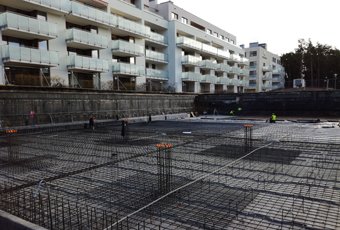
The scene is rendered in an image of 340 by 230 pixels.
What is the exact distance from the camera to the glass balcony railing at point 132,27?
2446cm

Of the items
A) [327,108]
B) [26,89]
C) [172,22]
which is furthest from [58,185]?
[172,22]

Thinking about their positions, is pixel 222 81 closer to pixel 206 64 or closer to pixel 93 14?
pixel 206 64

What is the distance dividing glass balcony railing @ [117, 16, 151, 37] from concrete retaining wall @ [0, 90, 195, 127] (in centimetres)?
720

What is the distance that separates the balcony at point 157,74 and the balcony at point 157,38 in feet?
11.5

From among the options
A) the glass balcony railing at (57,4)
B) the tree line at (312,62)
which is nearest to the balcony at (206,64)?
the glass balcony railing at (57,4)

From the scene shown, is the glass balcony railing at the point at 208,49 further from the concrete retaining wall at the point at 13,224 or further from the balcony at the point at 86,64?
the concrete retaining wall at the point at 13,224

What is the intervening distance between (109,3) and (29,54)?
1052 centimetres

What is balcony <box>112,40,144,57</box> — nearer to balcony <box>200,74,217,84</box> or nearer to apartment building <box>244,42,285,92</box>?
balcony <box>200,74,217,84</box>

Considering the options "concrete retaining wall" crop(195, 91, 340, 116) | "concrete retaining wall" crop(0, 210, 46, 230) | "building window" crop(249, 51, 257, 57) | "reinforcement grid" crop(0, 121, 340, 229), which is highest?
"building window" crop(249, 51, 257, 57)

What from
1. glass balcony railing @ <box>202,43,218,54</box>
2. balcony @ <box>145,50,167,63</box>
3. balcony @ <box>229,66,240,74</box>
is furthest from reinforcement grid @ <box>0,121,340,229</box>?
balcony @ <box>229,66,240,74</box>

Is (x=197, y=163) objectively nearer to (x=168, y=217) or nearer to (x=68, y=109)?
(x=168, y=217)

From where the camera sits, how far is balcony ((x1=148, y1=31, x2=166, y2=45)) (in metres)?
29.5

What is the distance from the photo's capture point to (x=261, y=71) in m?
61.7

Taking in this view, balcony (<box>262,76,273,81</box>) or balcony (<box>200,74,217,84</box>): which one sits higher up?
balcony (<box>262,76,273,81</box>)
